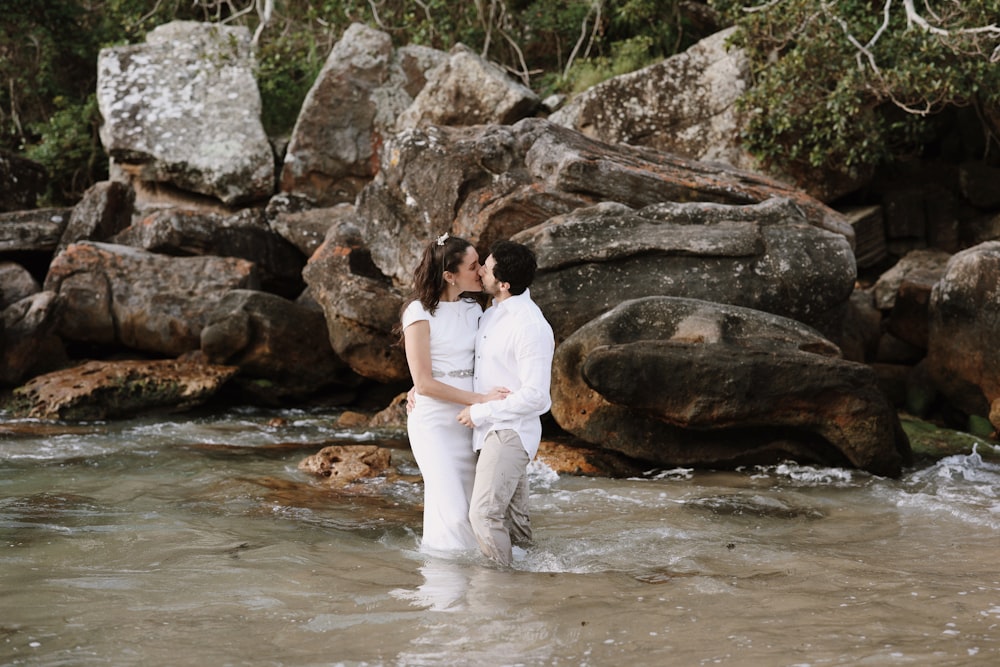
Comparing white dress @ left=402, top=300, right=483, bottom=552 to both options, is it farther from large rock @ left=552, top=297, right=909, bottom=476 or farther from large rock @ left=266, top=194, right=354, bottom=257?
large rock @ left=266, top=194, right=354, bottom=257

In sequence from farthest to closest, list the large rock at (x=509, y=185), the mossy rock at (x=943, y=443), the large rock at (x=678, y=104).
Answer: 1. the large rock at (x=678, y=104)
2. the large rock at (x=509, y=185)
3. the mossy rock at (x=943, y=443)

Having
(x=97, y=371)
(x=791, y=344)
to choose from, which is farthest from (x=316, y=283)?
(x=791, y=344)

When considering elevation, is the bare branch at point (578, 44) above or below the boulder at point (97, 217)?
above

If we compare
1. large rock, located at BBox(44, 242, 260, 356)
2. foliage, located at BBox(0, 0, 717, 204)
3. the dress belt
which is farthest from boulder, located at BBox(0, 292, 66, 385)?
the dress belt

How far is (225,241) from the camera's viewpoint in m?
15.7

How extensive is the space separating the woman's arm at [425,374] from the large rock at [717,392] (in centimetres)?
281

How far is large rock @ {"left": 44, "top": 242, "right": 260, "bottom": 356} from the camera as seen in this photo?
45.6 feet

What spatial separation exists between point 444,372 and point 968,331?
6806mm

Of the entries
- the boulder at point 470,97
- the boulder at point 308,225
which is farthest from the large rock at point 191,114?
the boulder at point 470,97

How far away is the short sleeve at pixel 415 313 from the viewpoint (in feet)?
18.6

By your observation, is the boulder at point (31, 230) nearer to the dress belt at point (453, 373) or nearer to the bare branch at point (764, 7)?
the bare branch at point (764, 7)

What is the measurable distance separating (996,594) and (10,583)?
191 inches

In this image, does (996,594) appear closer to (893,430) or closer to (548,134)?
(893,430)

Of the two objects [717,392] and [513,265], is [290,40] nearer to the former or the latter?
[717,392]
